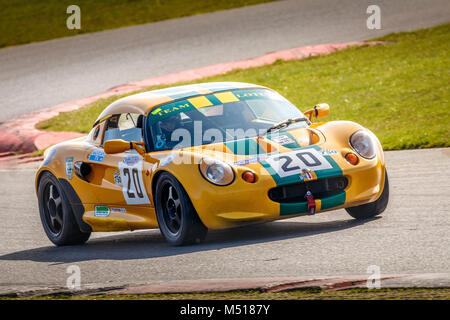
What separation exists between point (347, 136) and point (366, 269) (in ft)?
6.86

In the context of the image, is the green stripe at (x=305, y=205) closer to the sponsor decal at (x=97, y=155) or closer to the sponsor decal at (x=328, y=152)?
the sponsor decal at (x=328, y=152)

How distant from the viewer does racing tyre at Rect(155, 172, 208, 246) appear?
7051 millimetres

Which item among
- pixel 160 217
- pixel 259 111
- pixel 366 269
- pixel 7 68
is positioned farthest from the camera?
pixel 7 68

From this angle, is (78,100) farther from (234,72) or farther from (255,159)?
(255,159)

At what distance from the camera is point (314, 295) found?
5.12 m

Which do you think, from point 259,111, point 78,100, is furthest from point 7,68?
point 259,111

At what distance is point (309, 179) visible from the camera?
7.04 metres

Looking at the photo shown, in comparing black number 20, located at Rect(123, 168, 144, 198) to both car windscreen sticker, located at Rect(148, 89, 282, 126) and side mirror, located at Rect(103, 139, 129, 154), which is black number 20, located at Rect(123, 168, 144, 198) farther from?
car windscreen sticker, located at Rect(148, 89, 282, 126)

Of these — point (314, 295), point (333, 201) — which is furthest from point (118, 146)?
point (314, 295)

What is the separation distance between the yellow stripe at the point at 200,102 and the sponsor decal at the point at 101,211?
4.18 ft

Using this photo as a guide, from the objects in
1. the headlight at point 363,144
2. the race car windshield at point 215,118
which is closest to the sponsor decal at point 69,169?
the race car windshield at point 215,118

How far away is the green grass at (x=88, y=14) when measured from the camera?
2505cm

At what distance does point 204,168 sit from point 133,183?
102cm

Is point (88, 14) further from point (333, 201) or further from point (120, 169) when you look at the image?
point (333, 201)
